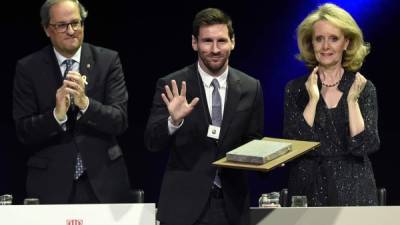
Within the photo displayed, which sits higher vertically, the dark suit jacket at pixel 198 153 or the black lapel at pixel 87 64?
the black lapel at pixel 87 64

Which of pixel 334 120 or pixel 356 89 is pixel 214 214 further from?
pixel 356 89

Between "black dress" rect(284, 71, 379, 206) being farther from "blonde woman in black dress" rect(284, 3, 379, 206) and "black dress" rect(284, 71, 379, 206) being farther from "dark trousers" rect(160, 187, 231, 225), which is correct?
"dark trousers" rect(160, 187, 231, 225)

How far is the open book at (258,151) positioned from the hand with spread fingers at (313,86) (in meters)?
0.37

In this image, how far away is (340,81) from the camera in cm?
396

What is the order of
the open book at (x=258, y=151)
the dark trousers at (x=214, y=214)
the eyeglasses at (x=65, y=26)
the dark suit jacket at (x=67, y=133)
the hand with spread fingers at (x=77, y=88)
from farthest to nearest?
the eyeglasses at (x=65, y=26), the dark suit jacket at (x=67, y=133), the hand with spread fingers at (x=77, y=88), the dark trousers at (x=214, y=214), the open book at (x=258, y=151)

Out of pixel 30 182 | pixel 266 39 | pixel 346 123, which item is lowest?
pixel 30 182

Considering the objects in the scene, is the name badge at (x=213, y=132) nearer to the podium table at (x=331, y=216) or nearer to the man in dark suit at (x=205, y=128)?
the man in dark suit at (x=205, y=128)

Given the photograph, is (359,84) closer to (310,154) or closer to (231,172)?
(310,154)

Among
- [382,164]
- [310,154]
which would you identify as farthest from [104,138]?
[382,164]

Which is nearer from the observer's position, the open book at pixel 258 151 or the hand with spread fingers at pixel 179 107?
the open book at pixel 258 151

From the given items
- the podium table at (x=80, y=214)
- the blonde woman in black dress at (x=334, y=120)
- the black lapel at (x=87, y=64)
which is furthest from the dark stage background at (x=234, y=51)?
the podium table at (x=80, y=214)

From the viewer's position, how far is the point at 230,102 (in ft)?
12.3

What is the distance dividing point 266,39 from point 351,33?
73.1 inches

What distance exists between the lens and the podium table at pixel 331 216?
3629 mm
